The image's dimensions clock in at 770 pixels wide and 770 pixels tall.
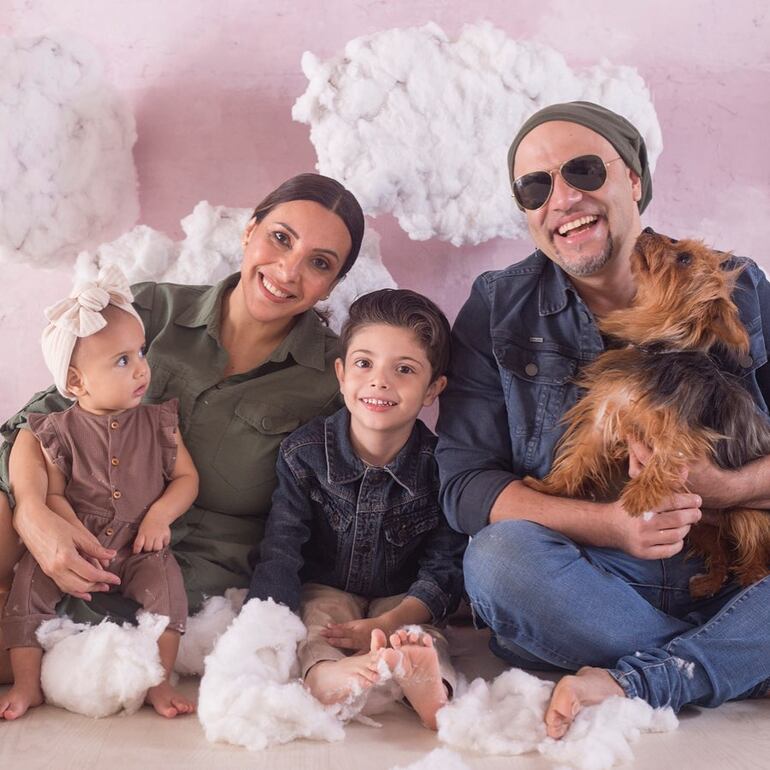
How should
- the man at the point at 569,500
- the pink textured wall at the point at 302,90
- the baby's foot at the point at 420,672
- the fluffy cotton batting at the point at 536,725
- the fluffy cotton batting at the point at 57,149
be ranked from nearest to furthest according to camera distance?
1. the fluffy cotton batting at the point at 536,725
2. the baby's foot at the point at 420,672
3. the man at the point at 569,500
4. the fluffy cotton batting at the point at 57,149
5. the pink textured wall at the point at 302,90

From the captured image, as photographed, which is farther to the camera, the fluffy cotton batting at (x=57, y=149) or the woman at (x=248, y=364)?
the fluffy cotton batting at (x=57, y=149)

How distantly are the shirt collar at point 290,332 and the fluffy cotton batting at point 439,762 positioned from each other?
1.18 metres

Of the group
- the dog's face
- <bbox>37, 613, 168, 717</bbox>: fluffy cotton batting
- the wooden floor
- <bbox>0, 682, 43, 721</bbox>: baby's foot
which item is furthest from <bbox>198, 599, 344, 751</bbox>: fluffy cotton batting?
the dog's face

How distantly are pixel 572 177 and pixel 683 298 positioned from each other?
1.38ft

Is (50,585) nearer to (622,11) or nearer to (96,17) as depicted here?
(96,17)

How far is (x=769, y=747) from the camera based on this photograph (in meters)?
2.02

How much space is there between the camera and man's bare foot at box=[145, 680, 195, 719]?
7.10 feet

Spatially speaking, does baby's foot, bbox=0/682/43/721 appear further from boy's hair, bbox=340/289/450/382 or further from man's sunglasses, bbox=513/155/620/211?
man's sunglasses, bbox=513/155/620/211

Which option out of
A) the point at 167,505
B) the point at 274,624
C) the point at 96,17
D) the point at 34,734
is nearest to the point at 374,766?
the point at 274,624

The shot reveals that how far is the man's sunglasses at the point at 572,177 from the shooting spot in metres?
2.45

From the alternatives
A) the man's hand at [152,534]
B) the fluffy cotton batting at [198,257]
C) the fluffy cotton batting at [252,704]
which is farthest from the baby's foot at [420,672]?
the fluffy cotton batting at [198,257]

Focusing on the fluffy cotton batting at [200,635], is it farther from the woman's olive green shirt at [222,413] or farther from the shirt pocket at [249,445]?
the shirt pocket at [249,445]

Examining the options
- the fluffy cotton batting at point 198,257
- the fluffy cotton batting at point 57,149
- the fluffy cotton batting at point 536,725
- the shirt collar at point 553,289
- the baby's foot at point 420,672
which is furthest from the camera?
the fluffy cotton batting at point 198,257

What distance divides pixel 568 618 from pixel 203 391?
1.10m
